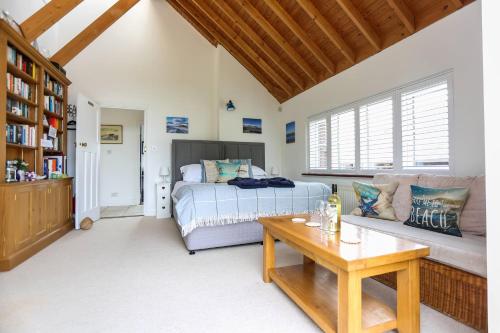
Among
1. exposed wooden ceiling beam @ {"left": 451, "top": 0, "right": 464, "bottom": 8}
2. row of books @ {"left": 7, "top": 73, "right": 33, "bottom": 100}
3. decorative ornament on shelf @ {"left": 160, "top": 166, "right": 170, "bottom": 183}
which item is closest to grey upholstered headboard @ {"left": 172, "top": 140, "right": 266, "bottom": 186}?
decorative ornament on shelf @ {"left": 160, "top": 166, "right": 170, "bottom": 183}

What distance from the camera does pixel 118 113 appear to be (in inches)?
231

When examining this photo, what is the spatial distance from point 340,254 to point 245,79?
185 inches

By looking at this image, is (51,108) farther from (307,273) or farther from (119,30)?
(307,273)

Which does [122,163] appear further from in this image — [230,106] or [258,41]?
[258,41]

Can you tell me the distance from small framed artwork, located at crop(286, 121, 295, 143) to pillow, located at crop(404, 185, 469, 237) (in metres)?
3.02

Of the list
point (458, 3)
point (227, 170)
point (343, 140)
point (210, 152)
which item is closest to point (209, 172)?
point (227, 170)

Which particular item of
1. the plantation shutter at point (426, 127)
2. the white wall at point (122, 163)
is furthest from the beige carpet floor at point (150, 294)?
the white wall at point (122, 163)

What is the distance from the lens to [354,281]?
1123mm

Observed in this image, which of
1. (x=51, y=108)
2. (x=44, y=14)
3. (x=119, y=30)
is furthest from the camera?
(x=119, y=30)

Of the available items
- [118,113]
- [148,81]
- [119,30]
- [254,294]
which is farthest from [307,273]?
[118,113]

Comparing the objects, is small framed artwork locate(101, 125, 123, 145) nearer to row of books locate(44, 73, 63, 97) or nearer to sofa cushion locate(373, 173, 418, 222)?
row of books locate(44, 73, 63, 97)

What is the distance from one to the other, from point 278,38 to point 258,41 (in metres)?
0.48

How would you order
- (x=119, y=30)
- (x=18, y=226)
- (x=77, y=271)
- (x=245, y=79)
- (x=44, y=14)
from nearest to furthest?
(x=77, y=271), (x=18, y=226), (x=44, y=14), (x=119, y=30), (x=245, y=79)

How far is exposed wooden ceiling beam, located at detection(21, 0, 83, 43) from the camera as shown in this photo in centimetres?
283
